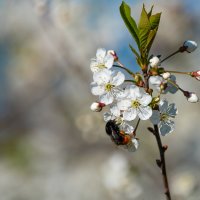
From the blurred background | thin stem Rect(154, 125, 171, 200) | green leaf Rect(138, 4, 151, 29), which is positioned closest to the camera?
thin stem Rect(154, 125, 171, 200)

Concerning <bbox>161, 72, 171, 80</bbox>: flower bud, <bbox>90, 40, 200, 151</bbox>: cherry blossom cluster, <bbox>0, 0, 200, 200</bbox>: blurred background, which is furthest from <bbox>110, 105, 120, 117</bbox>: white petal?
<bbox>0, 0, 200, 200</bbox>: blurred background

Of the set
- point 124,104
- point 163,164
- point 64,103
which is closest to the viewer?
point 163,164

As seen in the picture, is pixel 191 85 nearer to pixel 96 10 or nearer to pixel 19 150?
pixel 96 10

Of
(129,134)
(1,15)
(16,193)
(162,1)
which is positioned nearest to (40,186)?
(16,193)

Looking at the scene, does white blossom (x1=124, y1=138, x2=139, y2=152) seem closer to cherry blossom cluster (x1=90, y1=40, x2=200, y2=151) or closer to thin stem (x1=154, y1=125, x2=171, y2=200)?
cherry blossom cluster (x1=90, y1=40, x2=200, y2=151)

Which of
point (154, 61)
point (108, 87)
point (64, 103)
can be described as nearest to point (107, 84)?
point (108, 87)

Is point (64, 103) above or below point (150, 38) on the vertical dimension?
above

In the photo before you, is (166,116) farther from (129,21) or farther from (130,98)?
(129,21)
